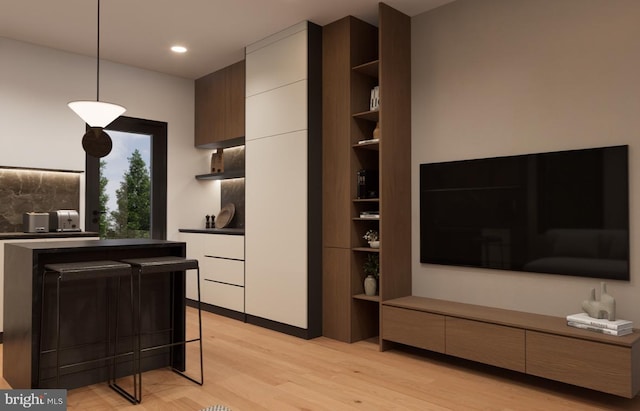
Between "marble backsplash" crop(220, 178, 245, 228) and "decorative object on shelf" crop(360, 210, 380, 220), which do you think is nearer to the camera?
"decorative object on shelf" crop(360, 210, 380, 220)

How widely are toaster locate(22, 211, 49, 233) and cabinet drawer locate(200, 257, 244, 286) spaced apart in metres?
1.61

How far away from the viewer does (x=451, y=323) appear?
11.0 feet

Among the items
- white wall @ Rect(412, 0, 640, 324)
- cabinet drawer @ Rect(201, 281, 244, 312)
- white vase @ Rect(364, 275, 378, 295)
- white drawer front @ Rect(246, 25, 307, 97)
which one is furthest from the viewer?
cabinet drawer @ Rect(201, 281, 244, 312)

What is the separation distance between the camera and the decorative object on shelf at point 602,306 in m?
2.81

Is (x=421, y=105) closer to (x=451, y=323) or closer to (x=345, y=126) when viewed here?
(x=345, y=126)

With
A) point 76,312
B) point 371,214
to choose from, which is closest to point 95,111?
point 76,312

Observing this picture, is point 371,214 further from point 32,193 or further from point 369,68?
point 32,193

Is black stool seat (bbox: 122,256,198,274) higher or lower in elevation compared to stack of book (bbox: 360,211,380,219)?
lower

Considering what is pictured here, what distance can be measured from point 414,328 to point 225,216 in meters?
3.07

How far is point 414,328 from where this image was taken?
3.55m

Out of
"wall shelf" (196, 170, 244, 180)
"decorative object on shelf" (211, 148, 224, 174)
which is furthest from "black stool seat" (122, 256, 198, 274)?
"decorative object on shelf" (211, 148, 224, 174)

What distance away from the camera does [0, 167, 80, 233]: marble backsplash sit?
462 centimetres

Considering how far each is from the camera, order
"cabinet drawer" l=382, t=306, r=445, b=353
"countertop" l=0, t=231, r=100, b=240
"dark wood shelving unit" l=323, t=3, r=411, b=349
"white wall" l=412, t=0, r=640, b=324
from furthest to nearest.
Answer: "countertop" l=0, t=231, r=100, b=240, "dark wood shelving unit" l=323, t=3, r=411, b=349, "cabinet drawer" l=382, t=306, r=445, b=353, "white wall" l=412, t=0, r=640, b=324

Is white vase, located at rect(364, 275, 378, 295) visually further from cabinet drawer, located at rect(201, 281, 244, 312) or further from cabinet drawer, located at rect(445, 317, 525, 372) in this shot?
cabinet drawer, located at rect(201, 281, 244, 312)
